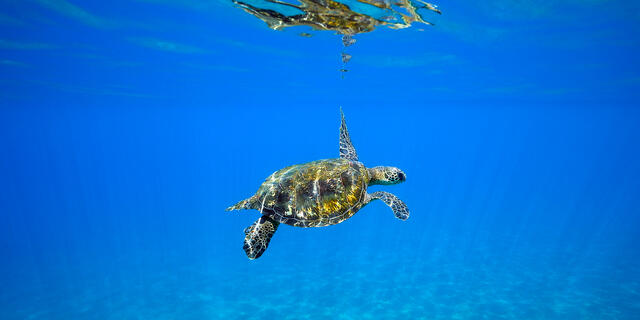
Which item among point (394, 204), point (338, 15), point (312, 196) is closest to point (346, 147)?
point (394, 204)

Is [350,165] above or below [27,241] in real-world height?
below

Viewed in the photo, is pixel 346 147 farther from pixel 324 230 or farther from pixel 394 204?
pixel 324 230

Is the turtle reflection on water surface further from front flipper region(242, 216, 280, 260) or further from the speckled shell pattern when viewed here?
front flipper region(242, 216, 280, 260)

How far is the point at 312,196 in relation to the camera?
16.7 feet

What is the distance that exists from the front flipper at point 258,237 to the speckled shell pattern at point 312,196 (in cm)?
15

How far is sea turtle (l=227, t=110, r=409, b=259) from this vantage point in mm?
4918

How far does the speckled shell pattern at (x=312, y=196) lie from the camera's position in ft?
16.3

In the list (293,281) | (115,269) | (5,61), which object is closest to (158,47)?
(5,61)

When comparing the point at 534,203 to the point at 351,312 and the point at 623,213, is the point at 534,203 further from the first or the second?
the point at 351,312

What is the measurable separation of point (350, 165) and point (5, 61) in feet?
71.0

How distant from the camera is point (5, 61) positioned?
54.0ft

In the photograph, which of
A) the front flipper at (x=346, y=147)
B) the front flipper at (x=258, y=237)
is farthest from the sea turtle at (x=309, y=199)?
the front flipper at (x=346, y=147)

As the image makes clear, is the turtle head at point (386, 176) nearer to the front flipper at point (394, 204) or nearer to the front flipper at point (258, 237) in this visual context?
the front flipper at point (394, 204)

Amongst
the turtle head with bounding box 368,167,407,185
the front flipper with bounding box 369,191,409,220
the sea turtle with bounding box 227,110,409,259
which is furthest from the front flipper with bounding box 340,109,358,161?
the front flipper with bounding box 369,191,409,220
